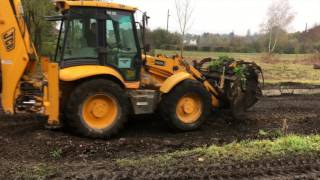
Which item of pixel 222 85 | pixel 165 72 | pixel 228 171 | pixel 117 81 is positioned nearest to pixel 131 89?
pixel 117 81

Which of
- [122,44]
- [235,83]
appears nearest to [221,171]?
[122,44]

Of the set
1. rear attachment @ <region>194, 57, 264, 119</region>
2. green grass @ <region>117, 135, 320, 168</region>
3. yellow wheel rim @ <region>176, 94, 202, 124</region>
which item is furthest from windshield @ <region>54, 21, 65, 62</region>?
rear attachment @ <region>194, 57, 264, 119</region>

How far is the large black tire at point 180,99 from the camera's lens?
8234 millimetres

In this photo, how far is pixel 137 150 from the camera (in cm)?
693

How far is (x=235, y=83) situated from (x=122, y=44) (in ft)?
8.65

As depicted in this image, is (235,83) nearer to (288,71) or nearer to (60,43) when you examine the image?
(60,43)

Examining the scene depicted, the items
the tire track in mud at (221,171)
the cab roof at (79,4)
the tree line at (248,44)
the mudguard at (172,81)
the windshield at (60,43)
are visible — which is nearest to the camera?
the tire track in mud at (221,171)

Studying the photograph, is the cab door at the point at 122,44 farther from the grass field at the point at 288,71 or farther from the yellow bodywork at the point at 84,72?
the grass field at the point at 288,71

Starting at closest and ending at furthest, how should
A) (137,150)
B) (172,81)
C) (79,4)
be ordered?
(137,150) → (79,4) → (172,81)

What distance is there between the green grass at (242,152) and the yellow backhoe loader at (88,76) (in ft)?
5.19

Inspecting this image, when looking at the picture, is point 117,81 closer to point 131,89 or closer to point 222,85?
point 131,89

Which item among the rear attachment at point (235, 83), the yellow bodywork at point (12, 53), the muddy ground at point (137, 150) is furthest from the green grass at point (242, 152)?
the yellow bodywork at point (12, 53)

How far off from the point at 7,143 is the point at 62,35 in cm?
210

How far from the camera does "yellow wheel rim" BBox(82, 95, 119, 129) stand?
745 centimetres
